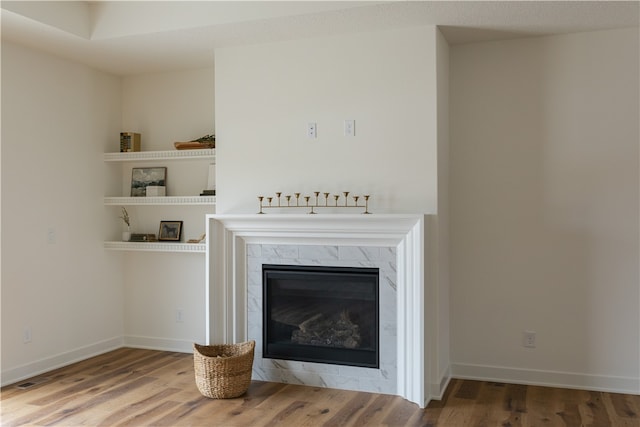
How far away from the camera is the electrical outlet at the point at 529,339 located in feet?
13.2

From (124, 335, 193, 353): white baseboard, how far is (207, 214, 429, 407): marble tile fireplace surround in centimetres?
87

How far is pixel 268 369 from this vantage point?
13.5 ft

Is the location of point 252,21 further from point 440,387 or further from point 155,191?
point 440,387

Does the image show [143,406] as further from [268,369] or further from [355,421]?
[355,421]

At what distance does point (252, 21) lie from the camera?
12.1 ft

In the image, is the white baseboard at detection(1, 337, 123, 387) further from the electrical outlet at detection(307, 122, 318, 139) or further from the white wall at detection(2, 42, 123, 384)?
the electrical outlet at detection(307, 122, 318, 139)

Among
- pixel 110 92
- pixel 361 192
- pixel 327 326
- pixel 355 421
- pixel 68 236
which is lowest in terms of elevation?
pixel 355 421

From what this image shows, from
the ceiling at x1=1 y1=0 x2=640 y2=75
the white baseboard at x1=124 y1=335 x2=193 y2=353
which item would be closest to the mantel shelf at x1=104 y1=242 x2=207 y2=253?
the white baseboard at x1=124 y1=335 x2=193 y2=353

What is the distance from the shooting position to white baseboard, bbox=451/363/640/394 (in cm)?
384

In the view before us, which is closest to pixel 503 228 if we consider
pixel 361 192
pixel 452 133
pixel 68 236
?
pixel 452 133

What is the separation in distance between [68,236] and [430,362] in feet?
9.36

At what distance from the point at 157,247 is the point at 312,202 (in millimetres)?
1486

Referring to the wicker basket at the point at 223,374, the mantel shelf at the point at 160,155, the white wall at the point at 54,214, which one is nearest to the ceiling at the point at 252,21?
the white wall at the point at 54,214

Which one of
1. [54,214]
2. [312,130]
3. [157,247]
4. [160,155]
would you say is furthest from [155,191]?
[312,130]
